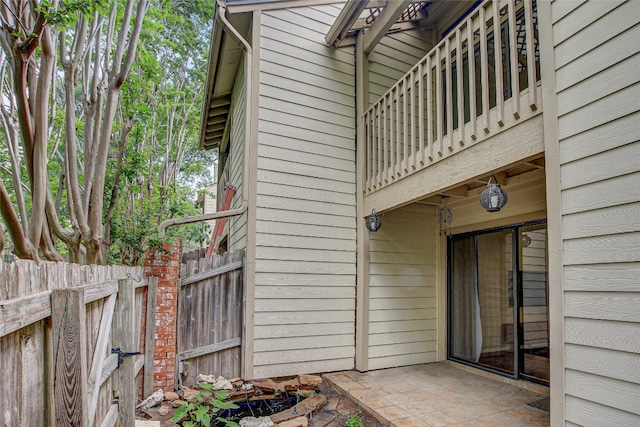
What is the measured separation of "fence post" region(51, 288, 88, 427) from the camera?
5.00 ft

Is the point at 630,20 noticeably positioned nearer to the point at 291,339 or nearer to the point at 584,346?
the point at 584,346

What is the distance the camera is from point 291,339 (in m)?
4.69

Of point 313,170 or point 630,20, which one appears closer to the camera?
point 630,20

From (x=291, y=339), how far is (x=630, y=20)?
427 centimetres

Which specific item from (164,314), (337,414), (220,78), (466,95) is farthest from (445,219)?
(220,78)

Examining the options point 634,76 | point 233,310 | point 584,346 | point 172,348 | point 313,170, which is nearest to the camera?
point 634,76

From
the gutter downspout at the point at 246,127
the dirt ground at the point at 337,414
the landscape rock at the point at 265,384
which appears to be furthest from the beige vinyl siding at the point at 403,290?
the gutter downspout at the point at 246,127

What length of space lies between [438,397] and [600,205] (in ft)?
8.58

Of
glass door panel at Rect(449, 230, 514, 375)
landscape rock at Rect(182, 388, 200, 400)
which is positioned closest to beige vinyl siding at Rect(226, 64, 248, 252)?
landscape rock at Rect(182, 388, 200, 400)

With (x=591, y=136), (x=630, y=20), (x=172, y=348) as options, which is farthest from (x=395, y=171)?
(x=172, y=348)

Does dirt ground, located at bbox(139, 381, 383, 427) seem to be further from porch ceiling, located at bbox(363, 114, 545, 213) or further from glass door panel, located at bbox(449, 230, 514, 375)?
porch ceiling, located at bbox(363, 114, 545, 213)

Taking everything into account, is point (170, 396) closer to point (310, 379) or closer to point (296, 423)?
point (296, 423)

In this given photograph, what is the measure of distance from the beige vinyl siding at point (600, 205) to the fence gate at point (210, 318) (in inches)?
134

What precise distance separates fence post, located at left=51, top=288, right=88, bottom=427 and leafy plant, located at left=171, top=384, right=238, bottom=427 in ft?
6.21
